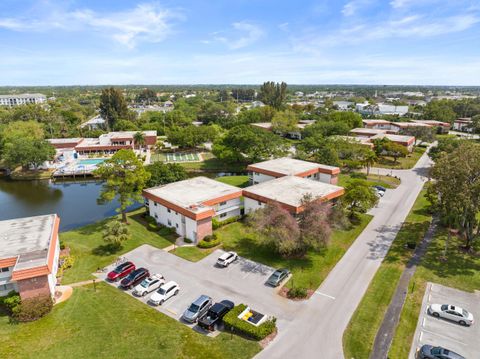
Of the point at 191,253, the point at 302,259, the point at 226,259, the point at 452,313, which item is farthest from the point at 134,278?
the point at 452,313

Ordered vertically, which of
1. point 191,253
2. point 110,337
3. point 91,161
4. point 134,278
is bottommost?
point 110,337

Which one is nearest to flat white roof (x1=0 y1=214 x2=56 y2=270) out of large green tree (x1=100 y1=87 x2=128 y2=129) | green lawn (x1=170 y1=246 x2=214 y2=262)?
green lawn (x1=170 y1=246 x2=214 y2=262)

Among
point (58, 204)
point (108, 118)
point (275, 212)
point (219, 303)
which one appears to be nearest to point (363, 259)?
point (275, 212)

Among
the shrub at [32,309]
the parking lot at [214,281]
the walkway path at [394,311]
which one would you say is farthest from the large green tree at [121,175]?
the walkway path at [394,311]

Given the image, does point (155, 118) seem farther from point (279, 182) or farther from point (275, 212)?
point (275, 212)

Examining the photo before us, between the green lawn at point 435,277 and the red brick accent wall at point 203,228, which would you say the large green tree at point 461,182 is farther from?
the red brick accent wall at point 203,228

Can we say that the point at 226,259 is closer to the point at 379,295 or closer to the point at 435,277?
the point at 379,295
